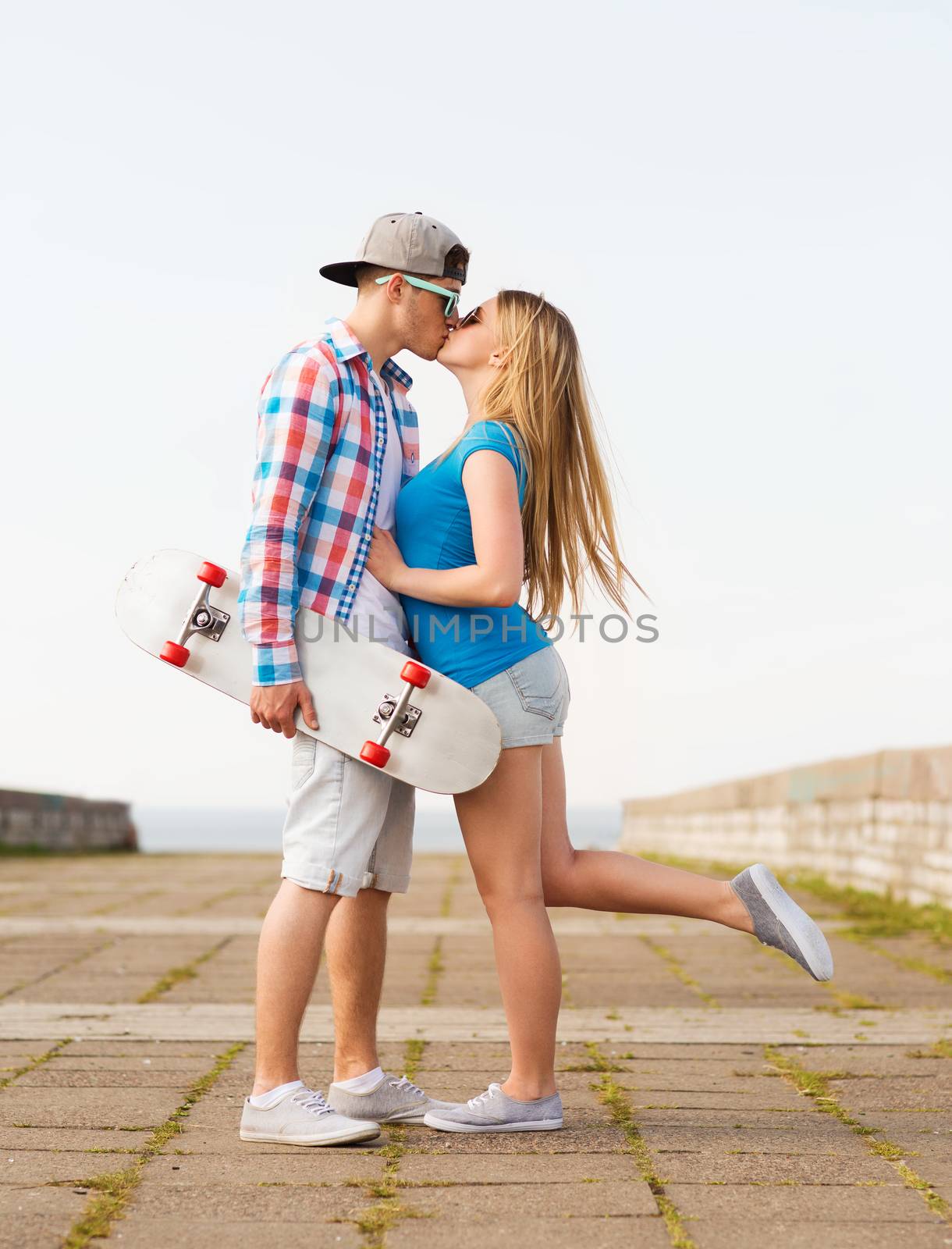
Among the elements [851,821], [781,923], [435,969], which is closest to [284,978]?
[781,923]

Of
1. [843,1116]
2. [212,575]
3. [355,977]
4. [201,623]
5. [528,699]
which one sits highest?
[212,575]

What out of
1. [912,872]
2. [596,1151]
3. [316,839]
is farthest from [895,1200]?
[912,872]

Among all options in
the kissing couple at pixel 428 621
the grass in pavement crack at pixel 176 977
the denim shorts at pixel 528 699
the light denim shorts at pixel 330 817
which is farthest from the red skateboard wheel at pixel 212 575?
the grass in pavement crack at pixel 176 977

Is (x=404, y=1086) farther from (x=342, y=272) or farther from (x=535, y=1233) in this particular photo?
(x=342, y=272)

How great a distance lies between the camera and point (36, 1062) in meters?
3.59

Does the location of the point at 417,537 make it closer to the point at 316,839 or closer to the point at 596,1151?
the point at 316,839

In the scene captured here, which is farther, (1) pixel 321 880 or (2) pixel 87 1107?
(2) pixel 87 1107

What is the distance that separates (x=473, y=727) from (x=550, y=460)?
62 centimetres

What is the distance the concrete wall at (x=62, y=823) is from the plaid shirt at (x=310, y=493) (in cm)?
1308

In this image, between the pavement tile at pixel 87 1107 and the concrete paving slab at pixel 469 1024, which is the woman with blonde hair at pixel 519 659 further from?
the concrete paving slab at pixel 469 1024

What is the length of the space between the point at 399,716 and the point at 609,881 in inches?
24.5

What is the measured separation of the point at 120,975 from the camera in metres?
5.36

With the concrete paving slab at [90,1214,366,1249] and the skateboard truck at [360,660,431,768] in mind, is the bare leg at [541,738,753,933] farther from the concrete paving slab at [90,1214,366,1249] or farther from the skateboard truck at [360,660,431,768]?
the concrete paving slab at [90,1214,366,1249]

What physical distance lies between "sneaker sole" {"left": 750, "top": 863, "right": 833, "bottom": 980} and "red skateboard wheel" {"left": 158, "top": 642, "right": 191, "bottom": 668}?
1.27m
